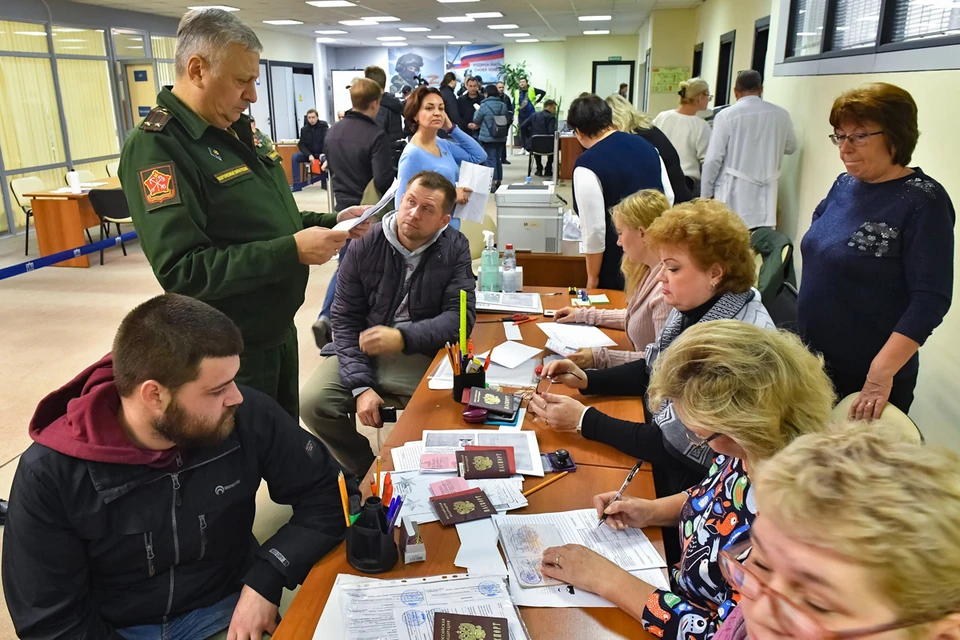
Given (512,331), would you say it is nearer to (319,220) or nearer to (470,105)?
(319,220)

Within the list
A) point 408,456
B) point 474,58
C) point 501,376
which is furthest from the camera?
point 474,58

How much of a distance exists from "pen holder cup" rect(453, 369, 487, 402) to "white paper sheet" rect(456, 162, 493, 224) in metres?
1.76

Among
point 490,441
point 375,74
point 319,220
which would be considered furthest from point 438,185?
point 375,74

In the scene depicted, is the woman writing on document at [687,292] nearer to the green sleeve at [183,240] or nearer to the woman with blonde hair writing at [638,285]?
the woman with blonde hair writing at [638,285]

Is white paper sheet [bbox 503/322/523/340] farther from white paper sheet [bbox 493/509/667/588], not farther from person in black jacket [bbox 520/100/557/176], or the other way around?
person in black jacket [bbox 520/100/557/176]

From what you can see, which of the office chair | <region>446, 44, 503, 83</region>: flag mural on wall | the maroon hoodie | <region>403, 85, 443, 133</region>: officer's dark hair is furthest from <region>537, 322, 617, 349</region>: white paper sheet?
<region>446, 44, 503, 83</region>: flag mural on wall

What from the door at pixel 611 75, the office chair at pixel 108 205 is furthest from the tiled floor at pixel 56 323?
the door at pixel 611 75

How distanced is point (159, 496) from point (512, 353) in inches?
52.9

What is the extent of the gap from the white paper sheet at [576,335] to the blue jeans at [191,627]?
147 centimetres

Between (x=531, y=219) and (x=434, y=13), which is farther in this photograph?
(x=434, y=13)

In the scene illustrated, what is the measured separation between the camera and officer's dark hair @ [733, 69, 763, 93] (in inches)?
180

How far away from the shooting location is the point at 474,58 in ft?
65.2

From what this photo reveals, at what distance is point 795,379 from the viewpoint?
121 cm

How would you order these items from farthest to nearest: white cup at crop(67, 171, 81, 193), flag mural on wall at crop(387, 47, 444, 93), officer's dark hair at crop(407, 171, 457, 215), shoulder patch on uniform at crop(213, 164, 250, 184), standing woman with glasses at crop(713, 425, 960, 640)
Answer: flag mural on wall at crop(387, 47, 444, 93), white cup at crop(67, 171, 81, 193), officer's dark hair at crop(407, 171, 457, 215), shoulder patch on uniform at crop(213, 164, 250, 184), standing woman with glasses at crop(713, 425, 960, 640)
